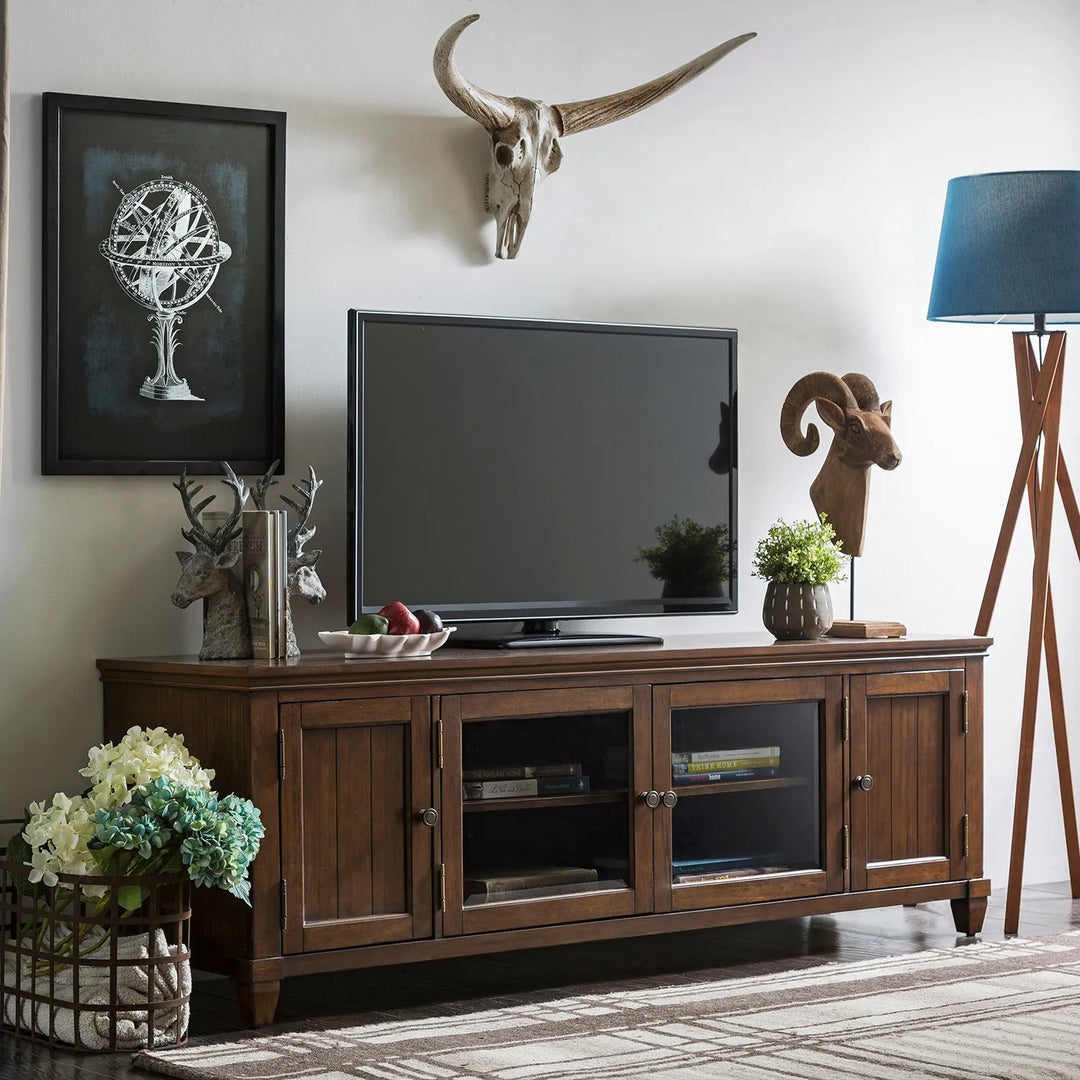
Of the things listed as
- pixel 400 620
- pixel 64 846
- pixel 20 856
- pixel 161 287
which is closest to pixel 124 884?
pixel 64 846

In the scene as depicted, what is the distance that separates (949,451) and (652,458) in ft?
3.57

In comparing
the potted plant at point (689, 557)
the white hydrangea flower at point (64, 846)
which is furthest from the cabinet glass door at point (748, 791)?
the white hydrangea flower at point (64, 846)

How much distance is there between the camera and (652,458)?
385cm

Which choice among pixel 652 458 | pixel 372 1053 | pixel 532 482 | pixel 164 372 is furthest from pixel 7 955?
pixel 652 458

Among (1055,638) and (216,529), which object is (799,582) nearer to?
(1055,638)

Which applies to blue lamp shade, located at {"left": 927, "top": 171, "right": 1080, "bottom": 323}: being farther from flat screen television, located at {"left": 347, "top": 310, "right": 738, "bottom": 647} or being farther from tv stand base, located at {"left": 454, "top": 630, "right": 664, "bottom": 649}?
tv stand base, located at {"left": 454, "top": 630, "right": 664, "bottom": 649}

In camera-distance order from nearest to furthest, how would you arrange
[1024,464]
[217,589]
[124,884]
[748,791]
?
[124,884] < [217,589] < [748,791] < [1024,464]

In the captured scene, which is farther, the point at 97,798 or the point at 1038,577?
the point at 1038,577

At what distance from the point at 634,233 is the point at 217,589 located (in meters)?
1.45

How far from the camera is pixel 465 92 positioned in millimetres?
3650

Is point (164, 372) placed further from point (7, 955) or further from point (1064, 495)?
point (1064, 495)

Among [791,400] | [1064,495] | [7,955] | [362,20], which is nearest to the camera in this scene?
[7,955]

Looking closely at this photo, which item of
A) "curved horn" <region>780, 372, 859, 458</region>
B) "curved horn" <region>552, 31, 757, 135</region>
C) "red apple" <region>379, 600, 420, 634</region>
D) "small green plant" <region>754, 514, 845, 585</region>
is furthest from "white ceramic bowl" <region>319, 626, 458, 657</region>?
"curved horn" <region>552, 31, 757, 135</region>

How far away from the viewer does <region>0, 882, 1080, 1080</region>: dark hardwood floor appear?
A: 304 centimetres
